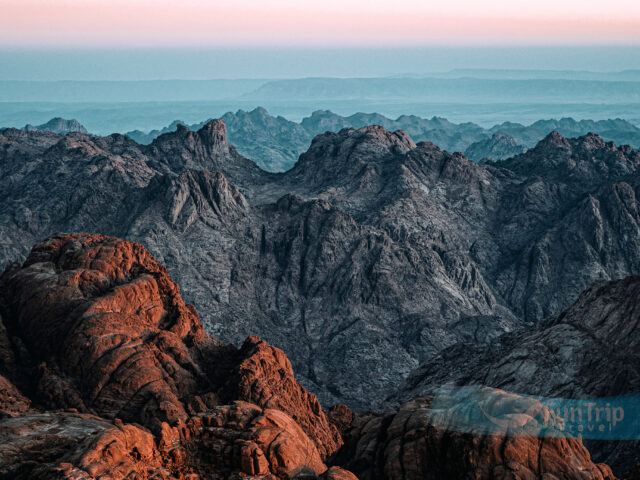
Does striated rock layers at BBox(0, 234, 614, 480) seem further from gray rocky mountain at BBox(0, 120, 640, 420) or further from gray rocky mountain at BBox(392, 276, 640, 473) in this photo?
gray rocky mountain at BBox(0, 120, 640, 420)

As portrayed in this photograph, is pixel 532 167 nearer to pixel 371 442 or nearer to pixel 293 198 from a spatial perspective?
pixel 293 198

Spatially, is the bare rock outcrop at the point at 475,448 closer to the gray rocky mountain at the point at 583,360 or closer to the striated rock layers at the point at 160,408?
the striated rock layers at the point at 160,408

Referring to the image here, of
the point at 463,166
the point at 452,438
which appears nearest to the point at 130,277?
the point at 452,438

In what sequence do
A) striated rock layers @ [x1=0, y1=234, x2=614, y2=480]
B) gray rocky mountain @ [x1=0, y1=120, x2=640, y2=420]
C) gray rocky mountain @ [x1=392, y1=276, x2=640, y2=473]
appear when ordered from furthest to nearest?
gray rocky mountain @ [x1=0, y1=120, x2=640, y2=420], gray rocky mountain @ [x1=392, y1=276, x2=640, y2=473], striated rock layers @ [x1=0, y1=234, x2=614, y2=480]

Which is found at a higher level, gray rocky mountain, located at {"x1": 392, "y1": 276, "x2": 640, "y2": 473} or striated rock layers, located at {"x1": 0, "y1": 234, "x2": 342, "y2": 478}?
striated rock layers, located at {"x1": 0, "y1": 234, "x2": 342, "y2": 478}
